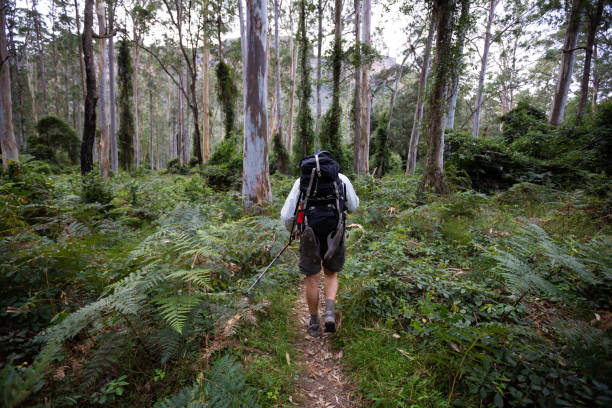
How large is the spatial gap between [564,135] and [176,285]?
→ 39.4 feet

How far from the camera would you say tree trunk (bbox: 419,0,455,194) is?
240 inches

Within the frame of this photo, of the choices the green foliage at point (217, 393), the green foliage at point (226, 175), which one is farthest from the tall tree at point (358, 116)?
the green foliage at point (217, 393)

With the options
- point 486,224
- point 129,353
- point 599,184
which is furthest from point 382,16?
point 129,353

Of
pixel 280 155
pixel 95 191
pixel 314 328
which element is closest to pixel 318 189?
pixel 314 328

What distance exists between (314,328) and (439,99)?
20.9 feet

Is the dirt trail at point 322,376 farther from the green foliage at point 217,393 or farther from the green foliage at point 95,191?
the green foliage at point 95,191

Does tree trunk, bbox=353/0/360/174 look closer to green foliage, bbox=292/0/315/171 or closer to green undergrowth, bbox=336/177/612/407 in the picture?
green foliage, bbox=292/0/315/171

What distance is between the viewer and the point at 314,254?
2836 millimetres

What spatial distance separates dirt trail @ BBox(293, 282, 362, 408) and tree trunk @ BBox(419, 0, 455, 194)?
17.3 feet

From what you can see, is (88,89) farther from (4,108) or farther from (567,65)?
(567,65)

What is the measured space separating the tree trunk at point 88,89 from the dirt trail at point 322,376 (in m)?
10.9

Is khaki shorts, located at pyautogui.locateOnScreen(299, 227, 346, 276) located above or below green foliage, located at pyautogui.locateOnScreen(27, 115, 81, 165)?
below

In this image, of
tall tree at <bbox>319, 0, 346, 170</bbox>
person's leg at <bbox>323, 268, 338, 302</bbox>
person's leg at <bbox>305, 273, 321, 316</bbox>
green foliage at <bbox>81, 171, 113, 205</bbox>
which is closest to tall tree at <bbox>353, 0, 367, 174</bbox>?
tall tree at <bbox>319, 0, 346, 170</bbox>

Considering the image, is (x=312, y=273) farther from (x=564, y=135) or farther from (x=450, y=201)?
(x=564, y=135)
